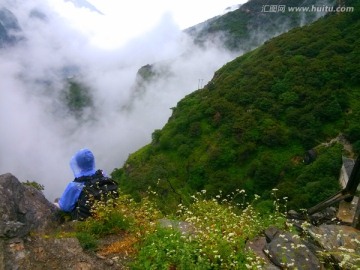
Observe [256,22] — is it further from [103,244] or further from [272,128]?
[103,244]

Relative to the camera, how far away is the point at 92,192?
27.2 ft

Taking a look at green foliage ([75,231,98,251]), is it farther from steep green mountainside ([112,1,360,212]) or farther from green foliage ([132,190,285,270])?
steep green mountainside ([112,1,360,212])

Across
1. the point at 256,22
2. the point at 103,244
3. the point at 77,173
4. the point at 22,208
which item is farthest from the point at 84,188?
the point at 256,22

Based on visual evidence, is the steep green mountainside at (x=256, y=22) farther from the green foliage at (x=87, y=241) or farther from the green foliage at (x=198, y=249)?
the green foliage at (x=87, y=241)

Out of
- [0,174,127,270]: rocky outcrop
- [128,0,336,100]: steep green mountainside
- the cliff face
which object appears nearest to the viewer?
the cliff face

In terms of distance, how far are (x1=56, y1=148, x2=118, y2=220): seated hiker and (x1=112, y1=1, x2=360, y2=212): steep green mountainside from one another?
112ft

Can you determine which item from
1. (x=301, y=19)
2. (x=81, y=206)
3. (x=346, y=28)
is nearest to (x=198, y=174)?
(x=346, y=28)

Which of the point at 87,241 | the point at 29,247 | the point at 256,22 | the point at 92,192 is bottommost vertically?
the point at 87,241

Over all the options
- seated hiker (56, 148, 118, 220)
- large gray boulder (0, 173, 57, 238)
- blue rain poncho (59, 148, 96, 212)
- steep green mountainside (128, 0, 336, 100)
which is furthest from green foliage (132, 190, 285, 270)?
steep green mountainside (128, 0, 336, 100)

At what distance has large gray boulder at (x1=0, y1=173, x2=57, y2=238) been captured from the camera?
650 centimetres

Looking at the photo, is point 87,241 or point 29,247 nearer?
point 29,247

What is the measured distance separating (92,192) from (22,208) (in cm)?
147

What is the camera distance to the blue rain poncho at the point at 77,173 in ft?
27.5

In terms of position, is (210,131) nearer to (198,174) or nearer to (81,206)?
(198,174)
